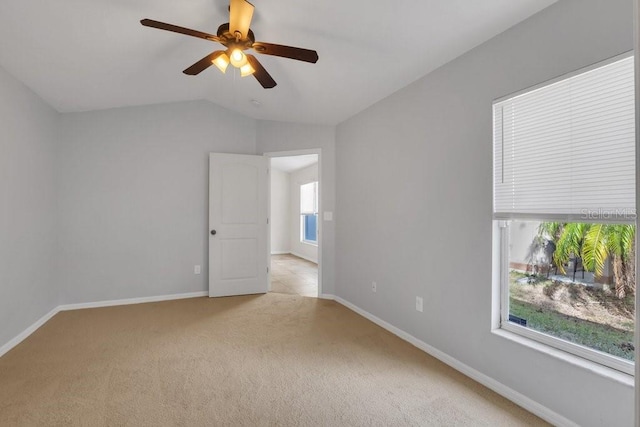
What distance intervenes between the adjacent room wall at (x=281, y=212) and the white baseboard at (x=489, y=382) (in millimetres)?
6222

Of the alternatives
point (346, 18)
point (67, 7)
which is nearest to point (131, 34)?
point (67, 7)

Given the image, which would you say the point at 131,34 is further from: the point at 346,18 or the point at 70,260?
the point at 70,260

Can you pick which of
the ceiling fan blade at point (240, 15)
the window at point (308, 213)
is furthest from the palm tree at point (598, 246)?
the window at point (308, 213)

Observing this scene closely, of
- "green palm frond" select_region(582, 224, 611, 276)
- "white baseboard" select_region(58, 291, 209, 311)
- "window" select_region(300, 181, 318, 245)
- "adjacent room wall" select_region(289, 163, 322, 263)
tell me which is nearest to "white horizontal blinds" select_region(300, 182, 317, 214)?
"window" select_region(300, 181, 318, 245)

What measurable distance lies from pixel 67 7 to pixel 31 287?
271cm

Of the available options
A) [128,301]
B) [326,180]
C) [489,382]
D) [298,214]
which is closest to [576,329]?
[489,382]

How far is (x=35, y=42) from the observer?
95.9 inches

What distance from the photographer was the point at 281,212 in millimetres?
9453

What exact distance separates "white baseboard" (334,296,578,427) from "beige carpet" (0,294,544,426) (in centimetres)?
5

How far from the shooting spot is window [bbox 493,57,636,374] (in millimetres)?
1635

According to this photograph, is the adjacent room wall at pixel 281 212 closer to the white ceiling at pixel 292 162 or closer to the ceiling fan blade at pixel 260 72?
the white ceiling at pixel 292 162

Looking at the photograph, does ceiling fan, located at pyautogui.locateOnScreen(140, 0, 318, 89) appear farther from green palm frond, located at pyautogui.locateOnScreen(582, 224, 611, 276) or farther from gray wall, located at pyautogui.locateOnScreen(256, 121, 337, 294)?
gray wall, located at pyautogui.locateOnScreen(256, 121, 337, 294)

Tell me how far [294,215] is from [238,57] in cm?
722

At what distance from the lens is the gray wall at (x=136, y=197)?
397cm
